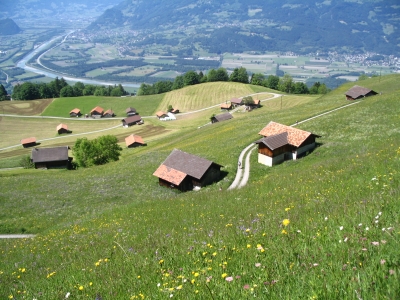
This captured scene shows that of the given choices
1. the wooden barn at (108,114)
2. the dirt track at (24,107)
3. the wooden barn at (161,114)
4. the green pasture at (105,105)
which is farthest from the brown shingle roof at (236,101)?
the dirt track at (24,107)

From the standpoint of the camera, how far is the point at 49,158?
7156 cm

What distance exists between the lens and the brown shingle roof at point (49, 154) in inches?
2803

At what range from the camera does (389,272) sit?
16.8 ft

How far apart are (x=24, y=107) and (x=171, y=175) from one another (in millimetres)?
131186

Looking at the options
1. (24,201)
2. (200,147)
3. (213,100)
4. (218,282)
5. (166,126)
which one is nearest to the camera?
(218,282)

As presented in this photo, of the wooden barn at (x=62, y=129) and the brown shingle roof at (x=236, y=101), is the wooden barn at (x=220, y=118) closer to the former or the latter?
the brown shingle roof at (x=236, y=101)

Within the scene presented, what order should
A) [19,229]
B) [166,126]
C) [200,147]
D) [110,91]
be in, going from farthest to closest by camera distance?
[110,91], [166,126], [200,147], [19,229]

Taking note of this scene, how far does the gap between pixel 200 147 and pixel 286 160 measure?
1802 centimetres

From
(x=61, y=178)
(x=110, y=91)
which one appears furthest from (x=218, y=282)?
(x=110, y=91)

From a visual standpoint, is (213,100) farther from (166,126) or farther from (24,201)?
(24,201)

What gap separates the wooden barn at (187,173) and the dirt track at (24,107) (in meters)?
119

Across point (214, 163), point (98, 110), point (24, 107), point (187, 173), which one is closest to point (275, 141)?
point (214, 163)

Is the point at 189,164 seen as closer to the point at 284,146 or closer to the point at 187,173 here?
the point at 187,173

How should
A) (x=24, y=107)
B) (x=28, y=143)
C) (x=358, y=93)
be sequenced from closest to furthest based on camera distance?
(x=358, y=93), (x=28, y=143), (x=24, y=107)
